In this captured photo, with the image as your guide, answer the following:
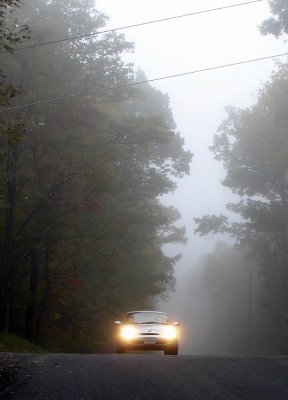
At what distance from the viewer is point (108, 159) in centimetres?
2445

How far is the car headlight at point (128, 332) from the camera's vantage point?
1786 centimetres

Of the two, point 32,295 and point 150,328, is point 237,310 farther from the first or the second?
point 150,328

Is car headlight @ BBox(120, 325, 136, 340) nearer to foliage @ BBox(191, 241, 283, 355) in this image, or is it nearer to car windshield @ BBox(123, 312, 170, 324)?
car windshield @ BBox(123, 312, 170, 324)

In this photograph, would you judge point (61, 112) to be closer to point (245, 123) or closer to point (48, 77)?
point (48, 77)

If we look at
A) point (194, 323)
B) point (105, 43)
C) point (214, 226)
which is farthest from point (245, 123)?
point (194, 323)

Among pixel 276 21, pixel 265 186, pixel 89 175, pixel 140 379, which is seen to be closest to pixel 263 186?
pixel 265 186

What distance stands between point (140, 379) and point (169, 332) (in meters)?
8.35

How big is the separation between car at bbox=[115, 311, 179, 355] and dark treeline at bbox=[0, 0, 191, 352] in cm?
642

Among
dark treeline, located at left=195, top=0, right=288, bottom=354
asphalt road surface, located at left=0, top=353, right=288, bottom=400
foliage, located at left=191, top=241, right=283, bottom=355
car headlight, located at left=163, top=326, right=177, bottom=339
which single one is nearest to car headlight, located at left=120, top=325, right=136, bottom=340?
car headlight, located at left=163, top=326, right=177, bottom=339

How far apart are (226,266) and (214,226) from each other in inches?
825

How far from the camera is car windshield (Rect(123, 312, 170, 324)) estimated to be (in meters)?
18.5

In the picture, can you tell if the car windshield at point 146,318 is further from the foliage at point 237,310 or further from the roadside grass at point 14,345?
the foliage at point 237,310

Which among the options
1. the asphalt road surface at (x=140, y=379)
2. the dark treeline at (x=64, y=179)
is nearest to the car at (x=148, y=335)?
the asphalt road surface at (x=140, y=379)

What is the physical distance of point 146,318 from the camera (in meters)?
18.8
